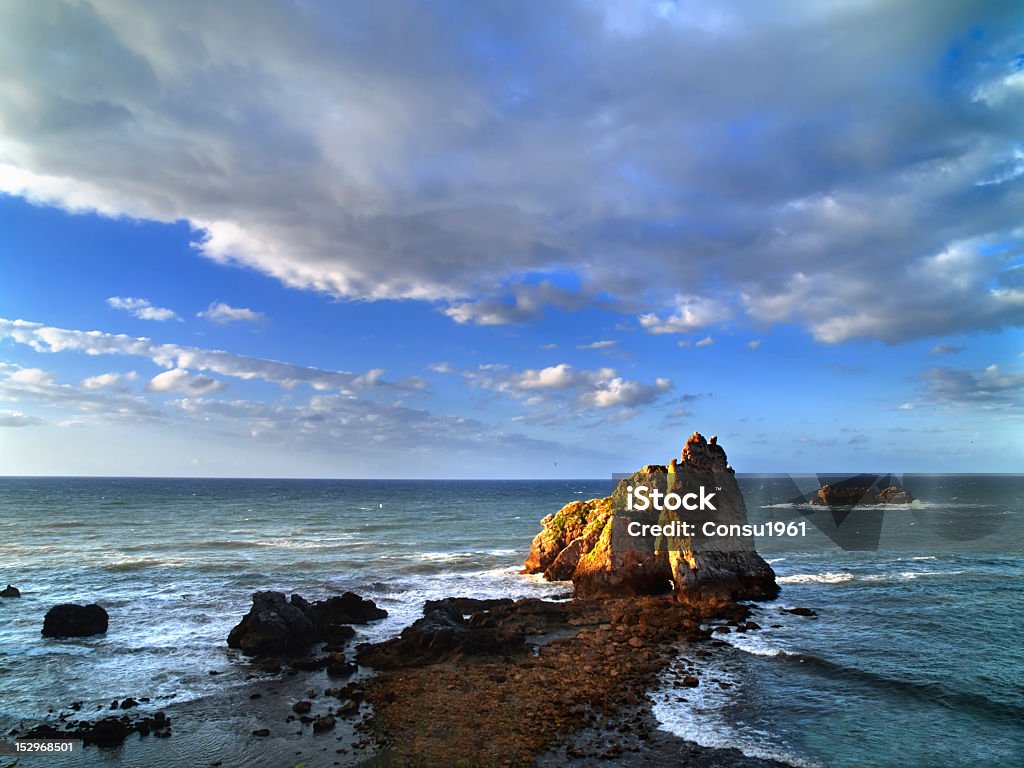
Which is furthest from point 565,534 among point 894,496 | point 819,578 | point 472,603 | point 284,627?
point 894,496

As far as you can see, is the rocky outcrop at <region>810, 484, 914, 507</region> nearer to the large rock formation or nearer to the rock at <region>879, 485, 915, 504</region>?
the rock at <region>879, 485, 915, 504</region>

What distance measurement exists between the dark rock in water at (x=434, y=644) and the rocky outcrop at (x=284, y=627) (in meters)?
3.48

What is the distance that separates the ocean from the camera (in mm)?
23469

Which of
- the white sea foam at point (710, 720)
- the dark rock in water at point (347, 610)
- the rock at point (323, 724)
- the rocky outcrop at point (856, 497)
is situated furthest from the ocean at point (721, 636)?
the rocky outcrop at point (856, 497)

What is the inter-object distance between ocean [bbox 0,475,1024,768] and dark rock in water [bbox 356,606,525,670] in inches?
161

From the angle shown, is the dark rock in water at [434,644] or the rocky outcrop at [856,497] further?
the rocky outcrop at [856,497]

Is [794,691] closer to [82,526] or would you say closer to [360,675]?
[360,675]

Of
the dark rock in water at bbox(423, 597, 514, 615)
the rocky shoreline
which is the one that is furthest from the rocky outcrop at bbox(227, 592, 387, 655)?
the dark rock in water at bbox(423, 597, 514, 615)

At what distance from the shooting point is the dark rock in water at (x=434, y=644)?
3042 cm

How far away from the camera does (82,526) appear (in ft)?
291

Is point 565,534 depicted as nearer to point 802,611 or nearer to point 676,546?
point 676,546

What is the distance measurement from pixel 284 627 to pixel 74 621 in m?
14.2

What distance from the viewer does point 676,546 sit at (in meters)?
43.7

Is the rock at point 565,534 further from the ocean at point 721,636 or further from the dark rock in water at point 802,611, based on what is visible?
the dark rock in water at point 802,611
